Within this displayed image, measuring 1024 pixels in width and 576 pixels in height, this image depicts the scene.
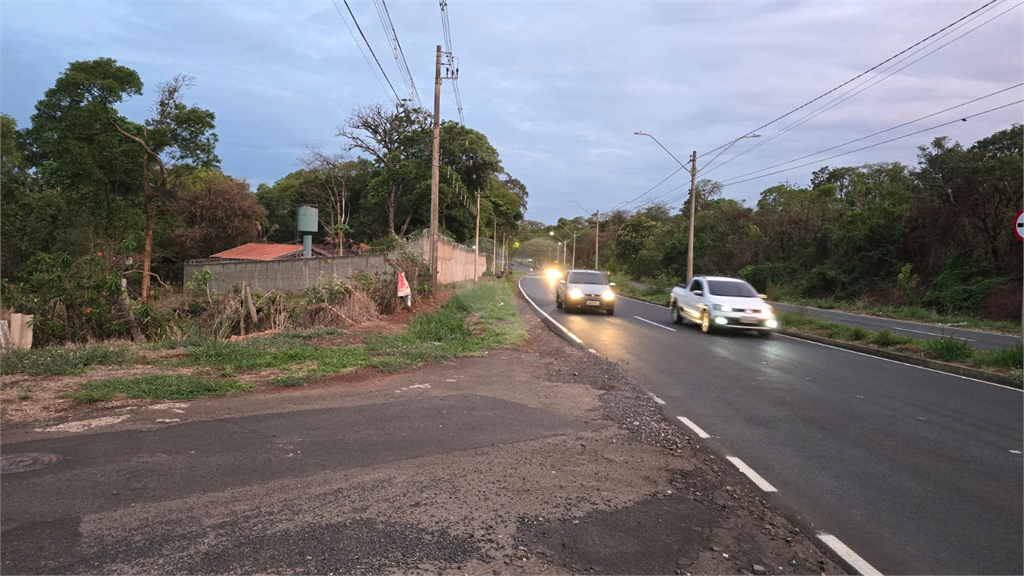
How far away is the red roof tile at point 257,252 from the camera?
140ft

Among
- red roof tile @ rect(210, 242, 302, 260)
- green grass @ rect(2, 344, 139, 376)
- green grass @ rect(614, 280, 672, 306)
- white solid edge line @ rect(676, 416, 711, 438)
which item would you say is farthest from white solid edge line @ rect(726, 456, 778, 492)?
red roof tile @ rect(210, 242, 302, 260)

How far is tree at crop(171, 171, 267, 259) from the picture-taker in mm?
45719

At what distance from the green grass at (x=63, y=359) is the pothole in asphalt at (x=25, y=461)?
12.0 ft

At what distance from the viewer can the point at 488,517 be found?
4.21m

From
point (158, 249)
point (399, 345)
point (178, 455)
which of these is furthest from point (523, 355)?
point (158, 249)

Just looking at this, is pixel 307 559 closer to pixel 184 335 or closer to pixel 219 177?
pixel 184 335

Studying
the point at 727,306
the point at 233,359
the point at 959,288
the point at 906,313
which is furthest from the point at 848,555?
the point at 959,288

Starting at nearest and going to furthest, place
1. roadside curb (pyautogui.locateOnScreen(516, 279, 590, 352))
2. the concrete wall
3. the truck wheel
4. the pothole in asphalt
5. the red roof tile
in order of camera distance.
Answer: the pothole in asphalt
roadside curb (pyautogui.locateOnScreen(516, 279, 590, 352))
the truck wheel
the concrete wall
the red roof tile

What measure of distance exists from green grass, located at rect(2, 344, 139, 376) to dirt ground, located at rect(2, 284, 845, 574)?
173 centimetres

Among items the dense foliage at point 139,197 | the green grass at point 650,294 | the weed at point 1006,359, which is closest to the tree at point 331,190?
the dense foliage at point 139,197

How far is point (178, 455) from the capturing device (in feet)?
17.2

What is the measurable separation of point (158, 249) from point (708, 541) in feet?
165

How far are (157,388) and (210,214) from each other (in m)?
43.4

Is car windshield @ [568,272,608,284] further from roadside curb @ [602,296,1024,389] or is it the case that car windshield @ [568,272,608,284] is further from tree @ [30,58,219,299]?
tree @ [30,58,219,299]
